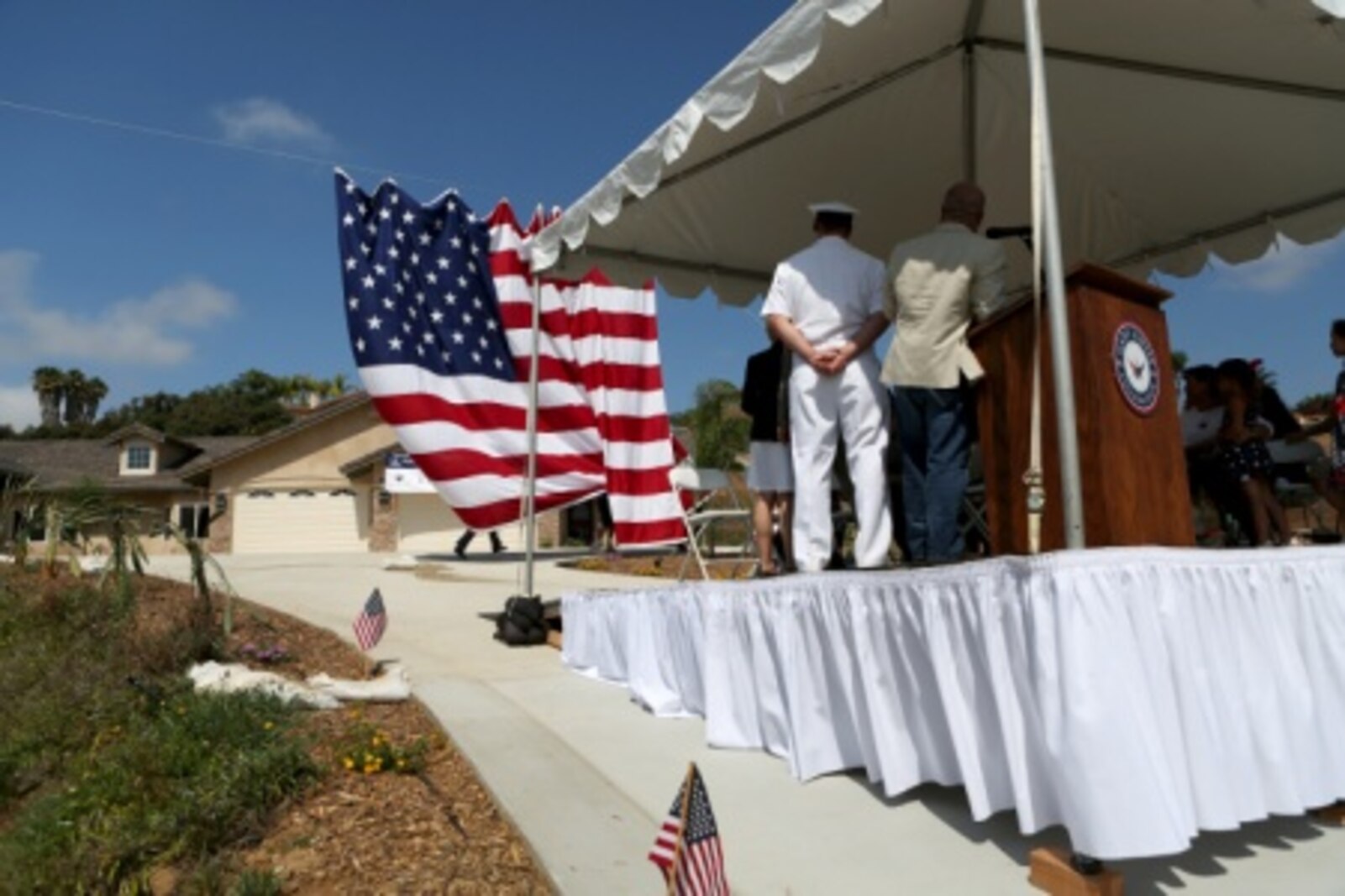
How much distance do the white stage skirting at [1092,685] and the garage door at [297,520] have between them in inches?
1198

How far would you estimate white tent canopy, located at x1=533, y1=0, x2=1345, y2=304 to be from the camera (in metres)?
3.83

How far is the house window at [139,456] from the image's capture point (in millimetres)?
38062

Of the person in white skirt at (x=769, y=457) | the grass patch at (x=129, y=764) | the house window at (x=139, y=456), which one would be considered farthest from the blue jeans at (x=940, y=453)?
the house window at (x=139, y=456)

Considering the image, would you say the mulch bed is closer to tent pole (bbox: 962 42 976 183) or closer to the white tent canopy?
the white tent canopy

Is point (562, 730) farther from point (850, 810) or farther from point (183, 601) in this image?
point (183, 601)

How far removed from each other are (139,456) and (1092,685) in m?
43.4

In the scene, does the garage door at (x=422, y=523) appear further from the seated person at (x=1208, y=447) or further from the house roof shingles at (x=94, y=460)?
the seated person at (x=1208, y=447)

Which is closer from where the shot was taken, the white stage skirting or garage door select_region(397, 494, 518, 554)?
the white stage skirting

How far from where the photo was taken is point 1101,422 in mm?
2607

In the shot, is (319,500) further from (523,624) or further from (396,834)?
(396,834)

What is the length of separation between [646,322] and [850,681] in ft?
16.2

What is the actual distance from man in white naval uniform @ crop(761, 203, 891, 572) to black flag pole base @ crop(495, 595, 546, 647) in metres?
2.98

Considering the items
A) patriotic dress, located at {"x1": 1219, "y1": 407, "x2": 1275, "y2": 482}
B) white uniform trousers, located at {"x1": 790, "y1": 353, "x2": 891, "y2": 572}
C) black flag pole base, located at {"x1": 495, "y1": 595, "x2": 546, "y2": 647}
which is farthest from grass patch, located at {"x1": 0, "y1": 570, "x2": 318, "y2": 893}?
patriotic dress, located at {"x1": 1219, "y1": 407, "x2": 1275, "y2": 482}

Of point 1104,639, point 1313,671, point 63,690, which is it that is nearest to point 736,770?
point 1104,639
